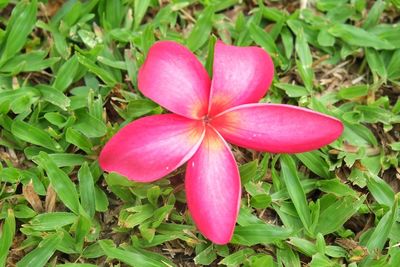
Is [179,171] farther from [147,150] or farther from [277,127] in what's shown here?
[277,127]

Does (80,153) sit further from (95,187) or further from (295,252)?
(295,252)

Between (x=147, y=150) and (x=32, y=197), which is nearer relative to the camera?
(x=147, y=150)

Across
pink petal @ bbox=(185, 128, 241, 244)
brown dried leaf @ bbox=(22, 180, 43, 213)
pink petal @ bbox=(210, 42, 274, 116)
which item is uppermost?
pink petal @ bbox=(210, 42, 274, 116)

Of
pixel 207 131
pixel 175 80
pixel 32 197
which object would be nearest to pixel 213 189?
pixel 207 131

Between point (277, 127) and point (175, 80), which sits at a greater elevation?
point (175, 80)

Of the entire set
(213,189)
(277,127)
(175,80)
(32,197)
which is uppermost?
(175,80)

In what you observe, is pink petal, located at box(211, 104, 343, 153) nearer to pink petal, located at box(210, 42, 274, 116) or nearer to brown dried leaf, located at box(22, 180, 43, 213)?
pink petal, located at box(210, 42, 274, 116)

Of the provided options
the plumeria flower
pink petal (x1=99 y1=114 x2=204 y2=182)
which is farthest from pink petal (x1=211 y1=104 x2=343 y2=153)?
pink petal (x1=99 y1=114 x2=204 y2=182)
